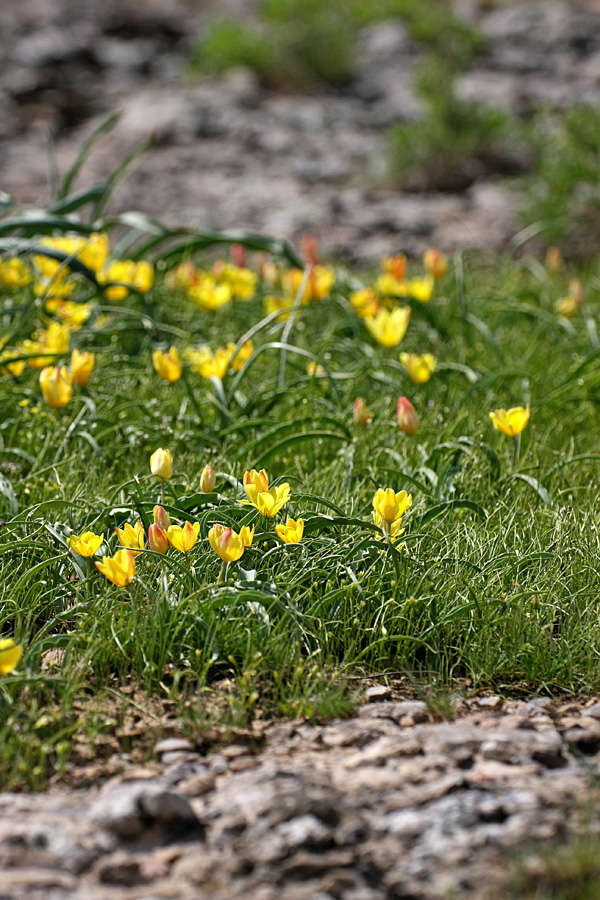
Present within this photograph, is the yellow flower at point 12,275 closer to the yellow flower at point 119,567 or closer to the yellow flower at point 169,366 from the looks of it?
the yellow flower at point 169,366

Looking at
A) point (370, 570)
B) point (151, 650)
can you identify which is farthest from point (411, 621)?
point (151, 650)

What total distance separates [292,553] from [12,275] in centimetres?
184

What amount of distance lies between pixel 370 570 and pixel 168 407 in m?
1.03

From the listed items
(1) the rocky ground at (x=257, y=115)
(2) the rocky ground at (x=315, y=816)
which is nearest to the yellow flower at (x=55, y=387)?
(2) the rocky ground at (x=315, y=816)

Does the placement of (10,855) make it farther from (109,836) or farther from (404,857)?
(404,857)

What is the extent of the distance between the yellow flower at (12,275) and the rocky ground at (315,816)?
215cm

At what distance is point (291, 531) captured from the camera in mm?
1717

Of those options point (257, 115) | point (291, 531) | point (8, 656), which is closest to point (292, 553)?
point (291, 531)

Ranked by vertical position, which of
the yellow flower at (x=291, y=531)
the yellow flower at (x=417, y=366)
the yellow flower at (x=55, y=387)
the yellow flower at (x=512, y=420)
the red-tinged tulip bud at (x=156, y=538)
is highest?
the yellow flower at (x=55, y=387)

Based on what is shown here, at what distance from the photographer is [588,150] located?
16.3 feet

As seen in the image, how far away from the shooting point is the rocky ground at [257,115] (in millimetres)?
5422

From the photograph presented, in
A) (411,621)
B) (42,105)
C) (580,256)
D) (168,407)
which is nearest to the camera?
(411,621)

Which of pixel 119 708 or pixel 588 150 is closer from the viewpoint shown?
pixel 119 708

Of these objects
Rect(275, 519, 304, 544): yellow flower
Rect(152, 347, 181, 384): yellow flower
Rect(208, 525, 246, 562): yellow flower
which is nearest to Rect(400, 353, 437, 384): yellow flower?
Rect(152, 347, 181, 384): yellow flower
